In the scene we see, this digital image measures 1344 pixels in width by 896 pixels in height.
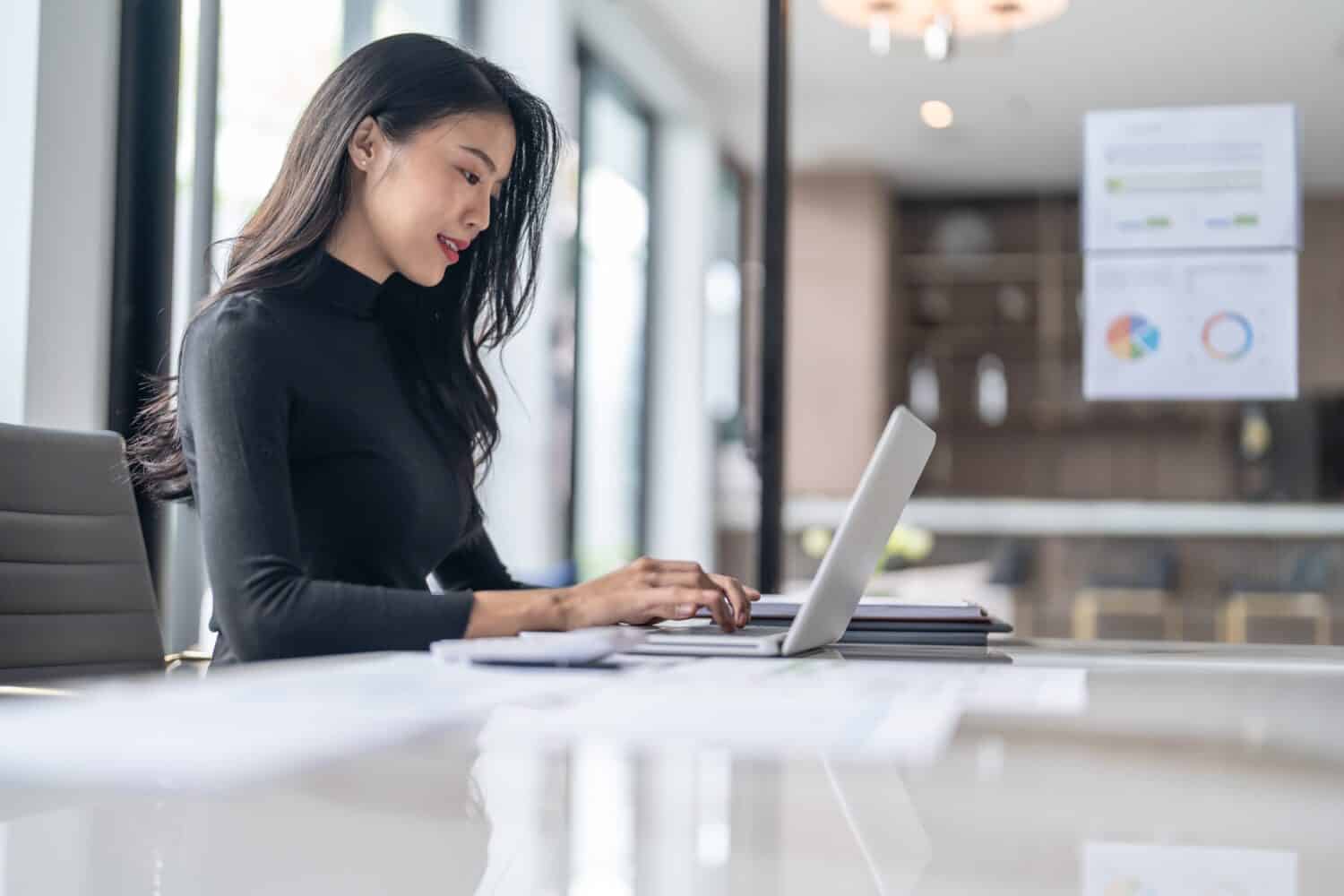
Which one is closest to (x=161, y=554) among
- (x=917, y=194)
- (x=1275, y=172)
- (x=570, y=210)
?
(x=1275, y=172)

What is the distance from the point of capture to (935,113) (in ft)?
21.7

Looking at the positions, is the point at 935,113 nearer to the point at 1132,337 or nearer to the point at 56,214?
the point at 1132,337

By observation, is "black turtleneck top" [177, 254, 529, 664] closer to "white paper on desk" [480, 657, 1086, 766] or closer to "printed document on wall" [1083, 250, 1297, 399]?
"white paper on desk" [480, 657, 1086, 766]

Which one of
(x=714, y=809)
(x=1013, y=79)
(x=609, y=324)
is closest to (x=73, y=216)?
(x=714, y=809)

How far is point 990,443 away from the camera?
873 centimetres

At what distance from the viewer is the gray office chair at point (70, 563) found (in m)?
1.60

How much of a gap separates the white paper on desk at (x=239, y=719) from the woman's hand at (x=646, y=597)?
0.29m

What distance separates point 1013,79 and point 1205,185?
2.70 m

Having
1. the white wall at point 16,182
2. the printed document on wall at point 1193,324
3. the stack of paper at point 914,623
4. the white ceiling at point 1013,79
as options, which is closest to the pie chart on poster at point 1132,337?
the printed document on wall at point 1193,324

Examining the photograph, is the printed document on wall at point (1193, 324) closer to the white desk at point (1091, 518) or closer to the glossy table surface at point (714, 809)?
the glossy table surface at point (714, 809)

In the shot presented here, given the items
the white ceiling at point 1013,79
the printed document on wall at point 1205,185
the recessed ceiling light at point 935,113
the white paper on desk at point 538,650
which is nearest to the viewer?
the white paper on desk at point 538,650

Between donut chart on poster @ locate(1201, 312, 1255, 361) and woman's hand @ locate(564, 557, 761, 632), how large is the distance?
81.1 inches

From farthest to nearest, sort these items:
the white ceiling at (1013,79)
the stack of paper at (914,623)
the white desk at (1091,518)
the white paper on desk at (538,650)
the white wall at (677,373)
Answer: the white wall at (677,373) → the white desk at (1091,518) → the white ceiling at (1013,79) → the stack of paper at (914,623) → the white paper on desk at (538,650)

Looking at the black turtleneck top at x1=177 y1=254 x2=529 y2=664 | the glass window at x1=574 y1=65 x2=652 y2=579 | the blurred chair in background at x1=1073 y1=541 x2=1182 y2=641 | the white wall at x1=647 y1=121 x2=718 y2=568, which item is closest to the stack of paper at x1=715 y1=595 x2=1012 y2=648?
the black turtleneck top at x1=177 y1=254 x2=529 y2=664
